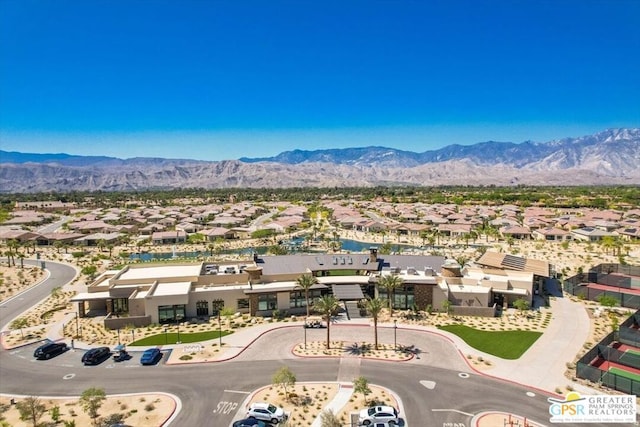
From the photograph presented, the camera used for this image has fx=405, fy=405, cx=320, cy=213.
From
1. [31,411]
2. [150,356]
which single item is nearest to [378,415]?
[150,356]

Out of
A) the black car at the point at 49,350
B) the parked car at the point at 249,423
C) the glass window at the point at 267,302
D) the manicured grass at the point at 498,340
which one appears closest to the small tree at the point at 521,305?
the manicured grass at the point at 498,340

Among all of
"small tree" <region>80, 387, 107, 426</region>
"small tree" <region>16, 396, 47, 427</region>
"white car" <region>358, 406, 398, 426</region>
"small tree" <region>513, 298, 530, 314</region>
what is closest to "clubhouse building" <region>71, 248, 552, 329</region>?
"small tree" <region>513, 298, 530, 314</region>

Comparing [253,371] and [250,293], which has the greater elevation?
[250,293]

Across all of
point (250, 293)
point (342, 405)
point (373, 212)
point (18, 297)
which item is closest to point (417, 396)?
point (342, 405)

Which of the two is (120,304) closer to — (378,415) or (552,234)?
(378,415)

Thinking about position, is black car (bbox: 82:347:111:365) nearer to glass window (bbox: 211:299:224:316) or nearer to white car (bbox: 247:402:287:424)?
glass window (bbox: 211:299:224:316)

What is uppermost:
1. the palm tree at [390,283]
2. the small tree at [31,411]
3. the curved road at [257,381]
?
the palm tree at [390,283]

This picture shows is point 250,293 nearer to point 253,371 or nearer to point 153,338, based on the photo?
point 153,338

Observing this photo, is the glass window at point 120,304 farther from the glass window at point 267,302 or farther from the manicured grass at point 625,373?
the manicured grass at point 625,373
